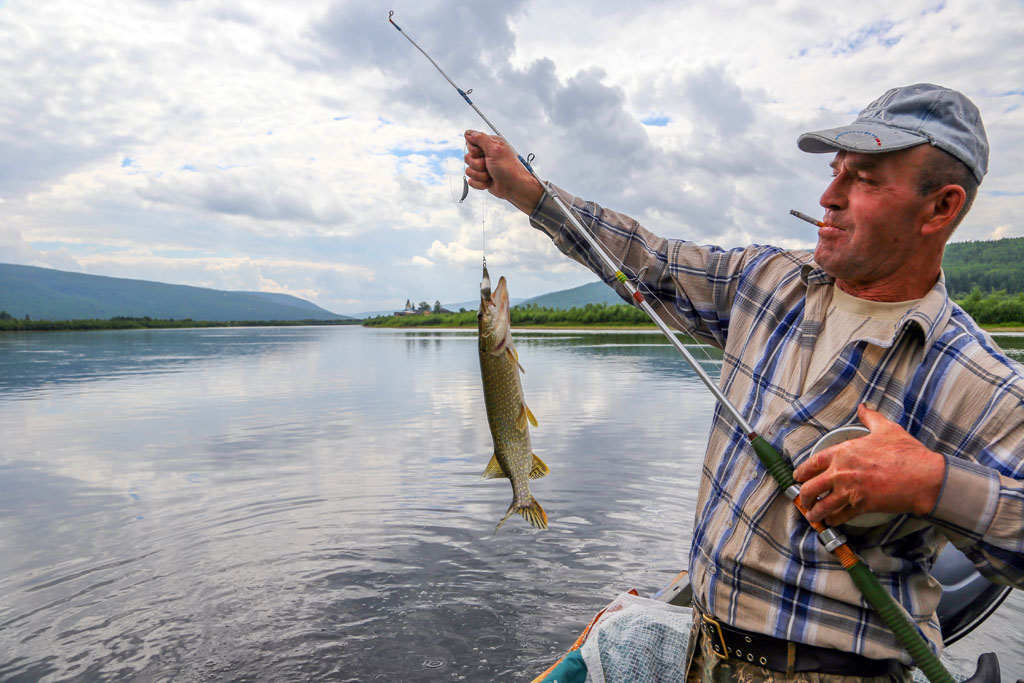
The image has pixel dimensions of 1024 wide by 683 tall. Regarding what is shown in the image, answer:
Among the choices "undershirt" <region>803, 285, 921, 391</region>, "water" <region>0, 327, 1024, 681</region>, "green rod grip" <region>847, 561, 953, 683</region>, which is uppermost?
"undershirt" <region>803, 285, 921, 391</region>

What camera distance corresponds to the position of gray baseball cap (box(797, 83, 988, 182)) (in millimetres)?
1948

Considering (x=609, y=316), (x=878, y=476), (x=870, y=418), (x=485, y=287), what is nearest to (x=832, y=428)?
(x=870, y=418)

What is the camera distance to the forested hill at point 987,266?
112m

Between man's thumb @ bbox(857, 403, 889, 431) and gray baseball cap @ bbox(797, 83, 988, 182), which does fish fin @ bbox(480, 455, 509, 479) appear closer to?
man's thumb @ bbox(857, 403, 889, 431)

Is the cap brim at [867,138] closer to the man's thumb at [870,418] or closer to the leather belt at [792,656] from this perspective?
the man's thumb at [870,418]

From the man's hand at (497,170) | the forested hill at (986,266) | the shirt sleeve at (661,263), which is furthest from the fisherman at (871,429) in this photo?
the forested hill at (986,266)

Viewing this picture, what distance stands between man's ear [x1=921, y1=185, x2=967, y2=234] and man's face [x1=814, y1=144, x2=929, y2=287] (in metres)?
0.03

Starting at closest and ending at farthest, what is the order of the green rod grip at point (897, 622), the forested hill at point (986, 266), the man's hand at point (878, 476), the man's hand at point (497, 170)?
the man's hand at point (878, 476)
the green rod grip at point (897, 622)
the man's hand at point (497, 170)
the forested hill at point (986, 266)

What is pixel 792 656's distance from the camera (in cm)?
200

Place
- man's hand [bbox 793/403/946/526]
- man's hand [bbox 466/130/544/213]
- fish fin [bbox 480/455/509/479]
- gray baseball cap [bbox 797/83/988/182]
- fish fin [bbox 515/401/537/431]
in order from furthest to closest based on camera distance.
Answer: fish fin [bbox 480/455/509/479], fish fin [bbox 515/401/537/431], man's hand [bbox 466/130/544/213], gray baseball cap [bbox 797/83/988/182], man's hand [bbox 793/403/946/526]

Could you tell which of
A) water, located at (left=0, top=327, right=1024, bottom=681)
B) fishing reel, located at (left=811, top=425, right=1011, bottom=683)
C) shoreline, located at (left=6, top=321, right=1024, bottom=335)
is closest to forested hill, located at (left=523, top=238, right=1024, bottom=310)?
shoreline, located at (left=6, top=321, right=1024, bottom=335)

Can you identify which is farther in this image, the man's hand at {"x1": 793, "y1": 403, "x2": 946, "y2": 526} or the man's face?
the man's face

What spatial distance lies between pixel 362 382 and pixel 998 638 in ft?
70.2

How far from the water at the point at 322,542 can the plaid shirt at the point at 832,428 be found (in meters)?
3.96
